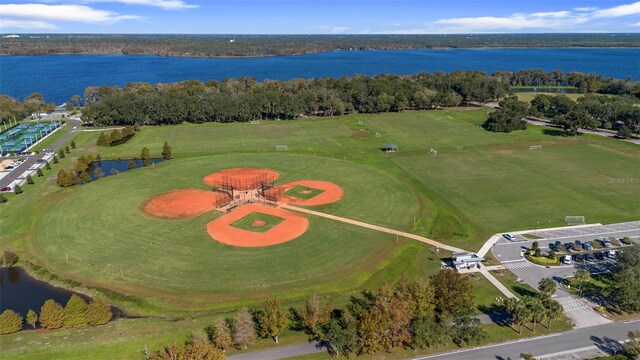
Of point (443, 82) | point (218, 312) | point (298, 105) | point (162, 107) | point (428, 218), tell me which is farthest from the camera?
point (443, 82)

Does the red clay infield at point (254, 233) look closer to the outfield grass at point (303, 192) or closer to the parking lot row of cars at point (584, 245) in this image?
the outfield grass at point (303, 192)

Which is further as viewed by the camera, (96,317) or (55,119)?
(55,119)

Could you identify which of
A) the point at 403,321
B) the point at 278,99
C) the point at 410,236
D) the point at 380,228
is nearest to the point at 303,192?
the point at 380,228

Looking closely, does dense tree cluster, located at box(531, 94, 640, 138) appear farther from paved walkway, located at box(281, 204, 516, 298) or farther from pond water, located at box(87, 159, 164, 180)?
pond water, located at box(87, 159, 164, 180)

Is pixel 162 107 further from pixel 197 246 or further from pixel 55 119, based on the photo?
pixel 197 246

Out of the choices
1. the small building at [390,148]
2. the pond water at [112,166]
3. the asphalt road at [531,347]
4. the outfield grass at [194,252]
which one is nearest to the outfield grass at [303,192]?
the outfield grass at [194,252]

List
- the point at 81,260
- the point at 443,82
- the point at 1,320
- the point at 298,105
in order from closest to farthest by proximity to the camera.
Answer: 1. the point at 1,320
2. the point at 81,260
3. the point at 298,105
4. the point at 443,82

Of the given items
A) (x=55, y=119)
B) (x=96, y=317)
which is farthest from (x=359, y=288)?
(x=55, y=119)
